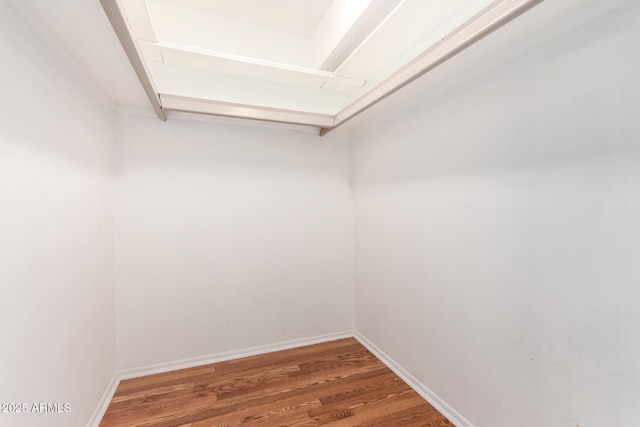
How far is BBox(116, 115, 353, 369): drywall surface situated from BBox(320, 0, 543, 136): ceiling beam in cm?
116

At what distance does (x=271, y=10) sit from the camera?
6.84ft

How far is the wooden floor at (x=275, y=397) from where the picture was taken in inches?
65.9

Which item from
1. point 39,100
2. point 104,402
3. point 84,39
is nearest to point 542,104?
point 84,39

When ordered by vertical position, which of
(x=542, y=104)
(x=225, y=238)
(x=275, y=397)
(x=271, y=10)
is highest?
(x=271, y=10)

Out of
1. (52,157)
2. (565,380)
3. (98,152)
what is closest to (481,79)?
(565,380)

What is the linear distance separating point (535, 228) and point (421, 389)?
139 cm

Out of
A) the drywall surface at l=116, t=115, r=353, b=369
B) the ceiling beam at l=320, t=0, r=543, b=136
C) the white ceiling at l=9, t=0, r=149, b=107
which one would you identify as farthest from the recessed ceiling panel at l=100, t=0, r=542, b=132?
the drywall surface at l=116, t=115, r=353, b=369

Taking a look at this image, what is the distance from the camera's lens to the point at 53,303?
1222mm

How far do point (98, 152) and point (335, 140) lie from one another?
190cm

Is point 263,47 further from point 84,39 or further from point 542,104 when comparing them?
point 542,104

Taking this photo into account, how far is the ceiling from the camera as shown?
1.13 meters

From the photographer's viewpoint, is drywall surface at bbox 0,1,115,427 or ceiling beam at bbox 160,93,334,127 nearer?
drywall surface at bbox 0,1,115,427

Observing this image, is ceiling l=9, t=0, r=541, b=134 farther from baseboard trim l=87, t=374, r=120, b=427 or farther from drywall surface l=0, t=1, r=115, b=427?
baseboard trim l=87, t=374, r=120, b=427

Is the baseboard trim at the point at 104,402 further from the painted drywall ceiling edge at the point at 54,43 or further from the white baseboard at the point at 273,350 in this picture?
the painted drywall ceiling edge at the point at 54,43
